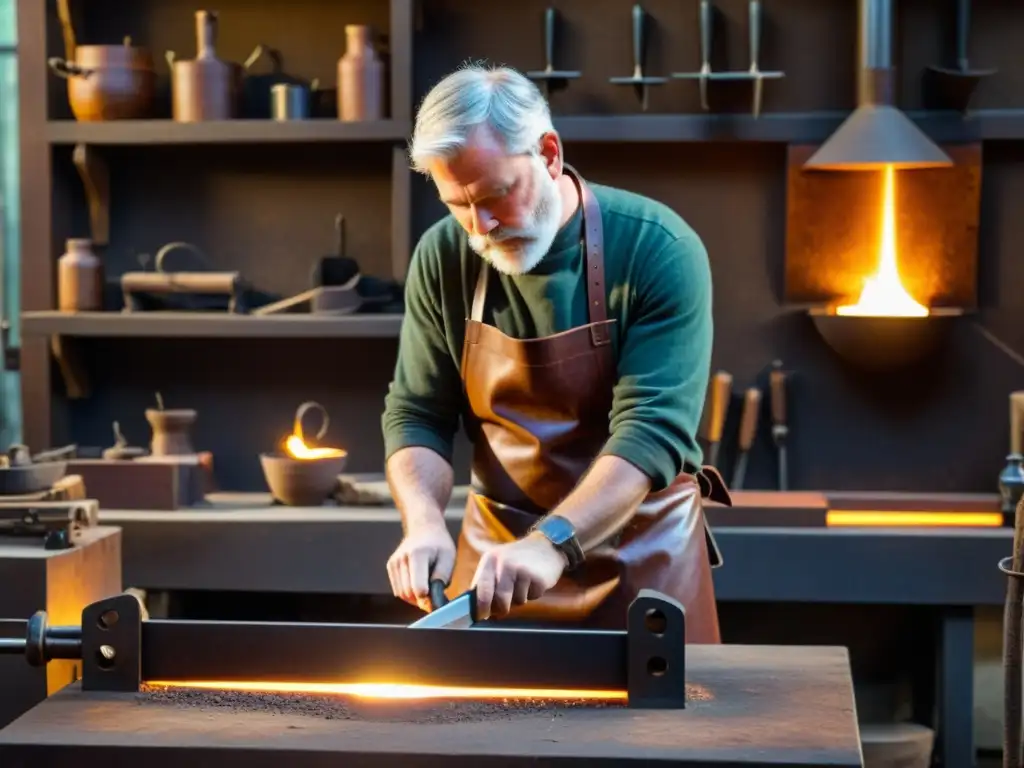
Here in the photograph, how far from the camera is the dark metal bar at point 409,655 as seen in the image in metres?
1.97

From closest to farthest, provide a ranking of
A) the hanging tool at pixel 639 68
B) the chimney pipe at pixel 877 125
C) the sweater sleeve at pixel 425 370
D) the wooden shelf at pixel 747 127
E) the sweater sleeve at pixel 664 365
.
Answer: the sweater sleeve at pixel 664 365, the sweater sleeve at pixel 425 370, the chimney pipe at pixel 877 125, the hanging tool at pixel 639 68, the wooden shelf at pixel 747 127

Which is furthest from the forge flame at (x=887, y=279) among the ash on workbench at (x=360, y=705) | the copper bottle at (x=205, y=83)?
the ash on workbench at (x=360, y=705)

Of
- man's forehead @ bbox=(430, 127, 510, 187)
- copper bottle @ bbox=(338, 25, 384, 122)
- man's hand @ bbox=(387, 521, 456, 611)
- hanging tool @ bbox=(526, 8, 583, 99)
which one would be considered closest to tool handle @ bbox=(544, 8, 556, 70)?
hanging tool @ bbox=(526, 8, 583, 99)

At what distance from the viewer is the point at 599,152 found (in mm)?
4223

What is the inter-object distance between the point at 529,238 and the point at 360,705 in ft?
2.80

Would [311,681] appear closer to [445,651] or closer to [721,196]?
[445,651]

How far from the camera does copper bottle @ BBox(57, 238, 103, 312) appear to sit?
4.17m

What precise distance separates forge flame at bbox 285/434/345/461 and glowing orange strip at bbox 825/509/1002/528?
4.24 feet

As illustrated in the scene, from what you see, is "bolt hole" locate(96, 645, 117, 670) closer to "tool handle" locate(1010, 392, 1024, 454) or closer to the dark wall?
the dark wall

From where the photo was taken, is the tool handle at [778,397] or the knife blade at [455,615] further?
the tool handle at [778,397]

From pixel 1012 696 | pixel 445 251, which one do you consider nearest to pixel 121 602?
pixel 445 251

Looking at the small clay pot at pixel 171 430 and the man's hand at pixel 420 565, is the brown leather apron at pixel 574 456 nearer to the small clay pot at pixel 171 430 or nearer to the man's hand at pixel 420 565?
the man's hand at pixel 420 565

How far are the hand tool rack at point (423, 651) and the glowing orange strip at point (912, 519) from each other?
6.34 ft

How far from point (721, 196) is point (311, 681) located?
2.54 m
